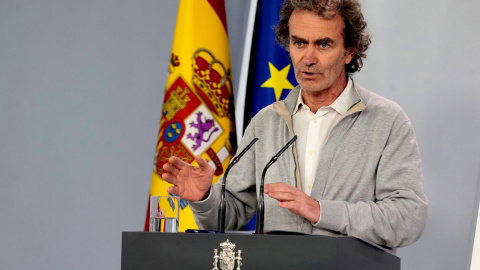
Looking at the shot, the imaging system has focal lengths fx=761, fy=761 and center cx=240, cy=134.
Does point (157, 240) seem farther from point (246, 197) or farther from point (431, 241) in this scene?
point (431, 241)

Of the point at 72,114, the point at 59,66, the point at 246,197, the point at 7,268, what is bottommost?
the point at 7,268

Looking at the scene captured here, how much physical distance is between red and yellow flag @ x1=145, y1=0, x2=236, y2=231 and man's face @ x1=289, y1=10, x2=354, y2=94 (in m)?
0.97

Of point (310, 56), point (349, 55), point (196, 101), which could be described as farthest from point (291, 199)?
point (196, 101)

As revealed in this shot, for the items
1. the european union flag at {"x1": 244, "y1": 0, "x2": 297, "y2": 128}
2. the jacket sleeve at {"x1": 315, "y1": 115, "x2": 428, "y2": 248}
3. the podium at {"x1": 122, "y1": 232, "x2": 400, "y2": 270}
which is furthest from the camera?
the european union flag at {"x1": 244, "y1": 0, "x2": 297, "y2": 128}

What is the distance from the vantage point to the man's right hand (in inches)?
79.4

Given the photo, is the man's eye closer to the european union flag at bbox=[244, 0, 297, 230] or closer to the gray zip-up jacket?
the gray zip-up jacket

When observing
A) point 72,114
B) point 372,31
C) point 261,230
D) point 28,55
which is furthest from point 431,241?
point 28,55

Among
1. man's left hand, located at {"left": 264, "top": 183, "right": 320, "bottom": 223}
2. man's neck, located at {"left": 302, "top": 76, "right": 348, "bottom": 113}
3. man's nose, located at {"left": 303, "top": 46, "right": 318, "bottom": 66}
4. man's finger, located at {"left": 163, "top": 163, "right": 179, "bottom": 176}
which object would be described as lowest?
man's left hand, located at {"left": 264, "top": 183, "right": 320, "bottom": 223}

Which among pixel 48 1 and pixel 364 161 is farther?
pixel 48 1

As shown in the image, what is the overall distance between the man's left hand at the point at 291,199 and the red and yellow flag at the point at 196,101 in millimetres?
1386

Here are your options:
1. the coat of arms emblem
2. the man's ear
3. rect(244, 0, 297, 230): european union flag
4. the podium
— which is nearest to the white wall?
rect(244, 0, 297, 230): european union flag

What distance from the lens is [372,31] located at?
3.20m

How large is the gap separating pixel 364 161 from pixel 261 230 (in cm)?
57

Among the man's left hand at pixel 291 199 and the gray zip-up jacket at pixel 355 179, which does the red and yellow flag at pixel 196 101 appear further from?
the man's left hand at pixel 291 199
